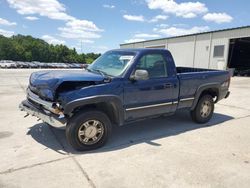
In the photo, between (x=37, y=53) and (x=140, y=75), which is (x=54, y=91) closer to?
(x=140, y=75)

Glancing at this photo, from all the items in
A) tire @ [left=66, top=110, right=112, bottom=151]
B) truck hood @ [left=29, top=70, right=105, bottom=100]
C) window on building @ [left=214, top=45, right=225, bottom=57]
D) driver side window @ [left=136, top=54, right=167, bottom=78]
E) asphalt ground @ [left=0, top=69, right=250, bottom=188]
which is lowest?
asphalt ground @ [left=0, top=69, right=250, bottom=188]

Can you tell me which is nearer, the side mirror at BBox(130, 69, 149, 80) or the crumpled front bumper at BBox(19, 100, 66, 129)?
the crumpled front bumper at BBox(19, 100, 66, 129)

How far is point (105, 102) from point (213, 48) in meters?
23.8

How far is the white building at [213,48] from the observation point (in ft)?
80.0

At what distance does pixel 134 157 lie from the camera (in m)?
4.25

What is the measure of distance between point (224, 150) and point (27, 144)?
371cm

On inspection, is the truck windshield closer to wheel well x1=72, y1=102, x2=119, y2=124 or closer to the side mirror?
the side mirror

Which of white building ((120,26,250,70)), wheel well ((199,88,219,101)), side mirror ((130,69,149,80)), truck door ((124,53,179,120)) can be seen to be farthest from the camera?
white building ((120,26,250,70))

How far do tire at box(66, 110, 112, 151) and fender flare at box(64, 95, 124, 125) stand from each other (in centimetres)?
19

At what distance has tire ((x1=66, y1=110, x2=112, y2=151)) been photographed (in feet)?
14.1

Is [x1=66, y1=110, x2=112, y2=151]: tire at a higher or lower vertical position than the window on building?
lower

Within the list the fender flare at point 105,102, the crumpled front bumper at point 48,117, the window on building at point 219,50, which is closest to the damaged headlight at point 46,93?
the crumpled front bumper at point 48,117

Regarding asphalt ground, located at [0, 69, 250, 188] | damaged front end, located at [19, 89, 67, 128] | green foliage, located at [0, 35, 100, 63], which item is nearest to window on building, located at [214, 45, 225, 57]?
asphalt ground, located at [0, 69, 250, 188]

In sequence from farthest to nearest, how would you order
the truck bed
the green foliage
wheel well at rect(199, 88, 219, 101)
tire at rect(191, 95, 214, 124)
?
1. the green foliage
2. wheel well at rect(199, 88, 219, 101)
3. tire at rect(191, 95, 214, 124)
4. the truck bed
